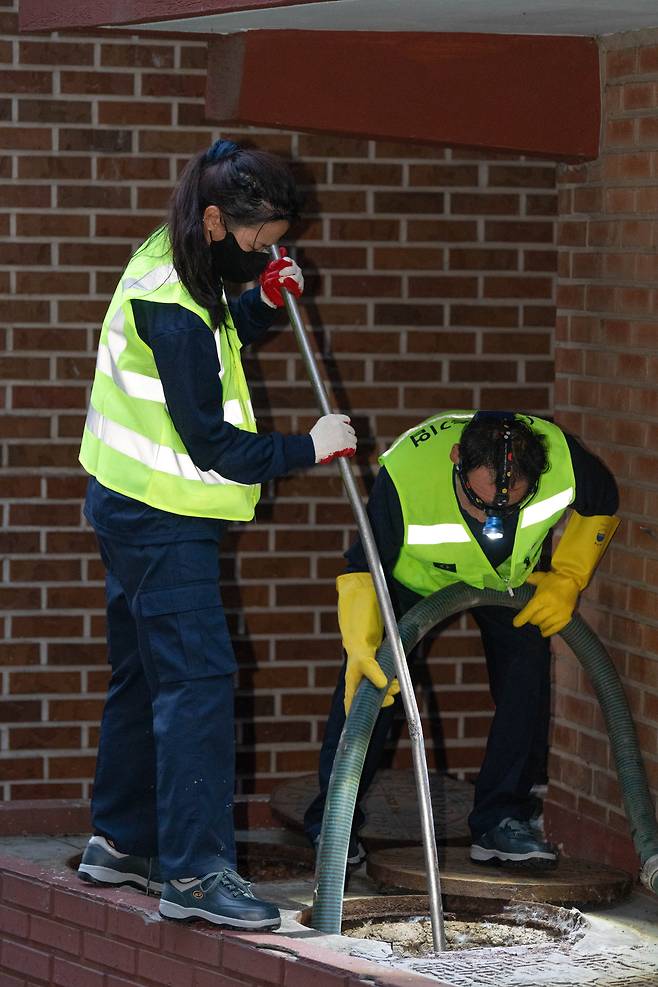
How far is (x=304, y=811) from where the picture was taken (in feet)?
19.9

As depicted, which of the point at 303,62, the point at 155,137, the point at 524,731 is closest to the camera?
the point at 303,62

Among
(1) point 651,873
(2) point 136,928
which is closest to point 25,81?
(2) point 136,928

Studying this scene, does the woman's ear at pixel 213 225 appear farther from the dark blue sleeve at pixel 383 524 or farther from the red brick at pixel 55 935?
the red brick at pixel 55 935

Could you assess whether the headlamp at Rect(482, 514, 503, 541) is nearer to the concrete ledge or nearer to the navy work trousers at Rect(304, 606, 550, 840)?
the navy work trousers at Rect(304, 606, 550, 840)

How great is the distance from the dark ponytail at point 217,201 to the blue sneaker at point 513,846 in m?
1.97

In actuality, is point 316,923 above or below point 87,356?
below

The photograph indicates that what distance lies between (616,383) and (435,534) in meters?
0.79

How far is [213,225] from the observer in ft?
15.3

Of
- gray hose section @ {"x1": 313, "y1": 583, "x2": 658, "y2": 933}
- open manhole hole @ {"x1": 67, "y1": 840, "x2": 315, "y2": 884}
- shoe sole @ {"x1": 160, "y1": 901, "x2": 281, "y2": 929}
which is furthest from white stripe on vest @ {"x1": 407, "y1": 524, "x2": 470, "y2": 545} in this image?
shoe sole @ {"x1": 160, "y1": 901, "x2": 281, "y2": 929}

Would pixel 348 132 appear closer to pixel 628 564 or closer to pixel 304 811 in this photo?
pixel 628 564

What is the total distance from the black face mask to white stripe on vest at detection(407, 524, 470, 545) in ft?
3.38

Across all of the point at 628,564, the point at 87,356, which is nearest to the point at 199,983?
the point at 628,564

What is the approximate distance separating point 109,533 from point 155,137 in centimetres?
206

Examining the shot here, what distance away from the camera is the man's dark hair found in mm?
5180
